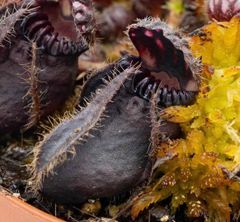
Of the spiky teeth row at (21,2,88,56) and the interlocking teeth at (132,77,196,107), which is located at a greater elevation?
the spiky teeth row at (21,2,88,56)

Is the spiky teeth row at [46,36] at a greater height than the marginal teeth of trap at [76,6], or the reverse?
the marginal teeth of trap at [76,6]

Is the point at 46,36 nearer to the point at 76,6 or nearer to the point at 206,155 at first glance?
the point at 76,6

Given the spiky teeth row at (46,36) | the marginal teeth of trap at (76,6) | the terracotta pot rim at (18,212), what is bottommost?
the terracotta pot rim at (18,212)

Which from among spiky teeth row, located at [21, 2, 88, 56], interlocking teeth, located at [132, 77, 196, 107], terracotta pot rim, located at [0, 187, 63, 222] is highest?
spiky teeth row, located at [21, 2, 88, 56]

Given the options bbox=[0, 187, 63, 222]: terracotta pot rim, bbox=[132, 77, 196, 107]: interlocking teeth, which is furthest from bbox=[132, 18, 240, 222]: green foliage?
bbox=[0, 187, 63, 222]: terracotta pot rim

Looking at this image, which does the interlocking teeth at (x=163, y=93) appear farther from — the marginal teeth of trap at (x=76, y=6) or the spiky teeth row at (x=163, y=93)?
the marginal teeth of trap at (x=76, y=6)

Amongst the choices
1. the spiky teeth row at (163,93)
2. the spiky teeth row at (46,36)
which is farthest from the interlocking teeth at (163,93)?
the spiky teeth row at (46,36)

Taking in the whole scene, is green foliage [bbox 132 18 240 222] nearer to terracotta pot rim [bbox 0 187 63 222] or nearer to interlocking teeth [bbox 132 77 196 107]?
interlocking teeth [bbox 132 77 196 107]

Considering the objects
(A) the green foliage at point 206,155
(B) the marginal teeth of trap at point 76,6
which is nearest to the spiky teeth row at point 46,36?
(B) the marginal teeth of trap at point 76,6

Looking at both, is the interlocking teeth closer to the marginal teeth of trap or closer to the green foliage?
the green foliage

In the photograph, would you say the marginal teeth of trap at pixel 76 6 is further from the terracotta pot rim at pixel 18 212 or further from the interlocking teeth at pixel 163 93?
the terracotta pot rim at pixel 18 212

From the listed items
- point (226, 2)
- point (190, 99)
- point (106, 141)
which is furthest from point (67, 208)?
point (226, 2)
